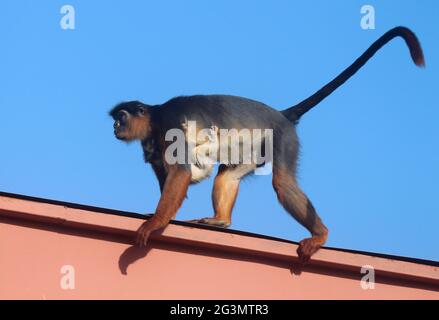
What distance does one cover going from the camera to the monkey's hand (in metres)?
7.09

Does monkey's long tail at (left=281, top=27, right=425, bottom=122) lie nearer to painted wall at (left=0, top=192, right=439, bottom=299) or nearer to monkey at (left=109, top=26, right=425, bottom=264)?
monkey at (left=109, top=26, right=425, bottom=264)

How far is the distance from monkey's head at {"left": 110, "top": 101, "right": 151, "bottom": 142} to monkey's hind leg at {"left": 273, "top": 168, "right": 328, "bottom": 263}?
1616 millimetres

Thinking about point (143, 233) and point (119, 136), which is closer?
point (143, 233)

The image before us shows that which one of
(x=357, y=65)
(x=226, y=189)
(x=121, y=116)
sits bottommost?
(x=226, y=189)

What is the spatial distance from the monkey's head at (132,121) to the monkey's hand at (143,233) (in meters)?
2.84

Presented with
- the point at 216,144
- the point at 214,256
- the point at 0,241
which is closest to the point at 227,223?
the point at 216,144

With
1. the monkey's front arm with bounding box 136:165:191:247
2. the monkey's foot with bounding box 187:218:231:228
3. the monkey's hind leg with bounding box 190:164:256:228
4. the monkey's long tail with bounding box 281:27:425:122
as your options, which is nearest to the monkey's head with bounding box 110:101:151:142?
the monkey's hind leg with bounding box 190:164:256:228

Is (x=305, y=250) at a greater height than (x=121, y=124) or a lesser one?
lesser

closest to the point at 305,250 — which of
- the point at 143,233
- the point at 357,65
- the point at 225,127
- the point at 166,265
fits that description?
the point at 166,265

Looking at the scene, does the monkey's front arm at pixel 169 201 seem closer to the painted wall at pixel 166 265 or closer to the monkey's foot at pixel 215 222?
the painted wall at pixel 166 265

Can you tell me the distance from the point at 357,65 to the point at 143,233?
3.78 m

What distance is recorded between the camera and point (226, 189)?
31.6 ft

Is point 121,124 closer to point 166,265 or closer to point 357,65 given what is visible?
point 357,65

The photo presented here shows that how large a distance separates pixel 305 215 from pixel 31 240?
2632 mm
